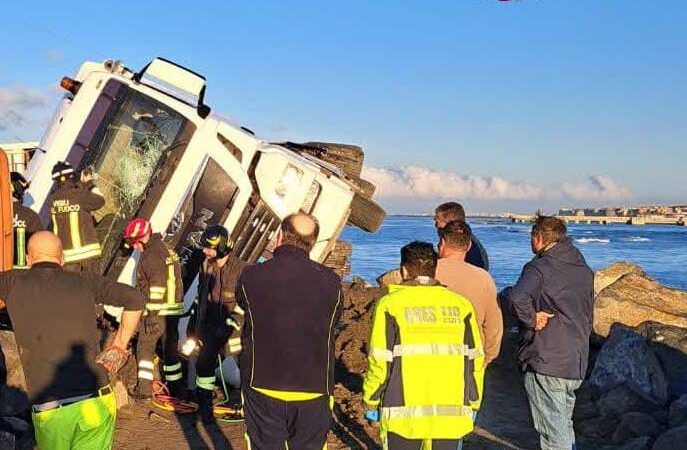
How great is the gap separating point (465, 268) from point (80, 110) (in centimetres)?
432

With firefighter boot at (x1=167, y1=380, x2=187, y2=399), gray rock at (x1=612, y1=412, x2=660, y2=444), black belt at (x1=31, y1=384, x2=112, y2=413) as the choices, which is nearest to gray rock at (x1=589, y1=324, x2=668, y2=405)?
gray rock at (x1=612, y1=412, x2=660, y2=444)

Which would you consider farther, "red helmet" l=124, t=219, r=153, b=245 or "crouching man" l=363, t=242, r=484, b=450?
"red helmet" l=124, t=219, r=153, b=245

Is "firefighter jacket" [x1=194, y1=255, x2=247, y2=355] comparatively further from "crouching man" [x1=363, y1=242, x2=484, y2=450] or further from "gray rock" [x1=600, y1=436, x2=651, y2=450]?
"gray rock" [x1=600, y1=436, x2=651, y2=450]

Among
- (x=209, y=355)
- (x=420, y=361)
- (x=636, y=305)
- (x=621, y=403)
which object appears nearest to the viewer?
(x=420, y=361)

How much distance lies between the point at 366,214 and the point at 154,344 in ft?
9.92

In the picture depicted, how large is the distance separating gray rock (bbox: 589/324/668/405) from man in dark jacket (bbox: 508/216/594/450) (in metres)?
2.45

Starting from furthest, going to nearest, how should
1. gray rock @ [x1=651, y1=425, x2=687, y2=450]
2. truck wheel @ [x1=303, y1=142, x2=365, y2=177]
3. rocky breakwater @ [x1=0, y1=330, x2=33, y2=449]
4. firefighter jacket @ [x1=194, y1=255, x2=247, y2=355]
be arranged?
truck wheel @ [x1=303, y1=142, x2=365, y2=177]
firefighter jacket @ [x1=194, y1=255, x2=247, y2=355]
rocky breakwater @ [x1=0, y1=330, x2=33, y2=449]
gray rock @ [x1=651, y1=425, x2=687, y2=450]

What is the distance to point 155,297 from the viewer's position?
6.02 metres

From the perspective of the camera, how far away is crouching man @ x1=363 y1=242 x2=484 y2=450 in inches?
125

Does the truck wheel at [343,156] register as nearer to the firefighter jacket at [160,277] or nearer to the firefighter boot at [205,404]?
the firefighter jacket at [160,277]

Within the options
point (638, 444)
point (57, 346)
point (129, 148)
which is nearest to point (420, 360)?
point (57, 346)

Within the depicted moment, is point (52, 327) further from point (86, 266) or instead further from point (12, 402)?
point (86, 266)

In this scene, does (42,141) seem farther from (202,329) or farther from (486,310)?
(486,310)

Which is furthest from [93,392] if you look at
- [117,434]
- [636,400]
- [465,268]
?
[636,400]
